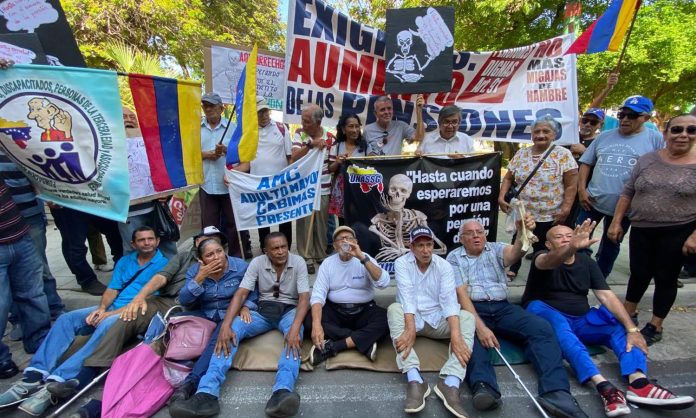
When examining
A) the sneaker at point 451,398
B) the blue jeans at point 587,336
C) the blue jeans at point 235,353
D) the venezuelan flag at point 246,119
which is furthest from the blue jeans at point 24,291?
the blue jeans at point 587,336

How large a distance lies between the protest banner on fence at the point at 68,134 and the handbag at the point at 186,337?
3.44 ft

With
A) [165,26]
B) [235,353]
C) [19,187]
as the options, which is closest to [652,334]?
[235,353]

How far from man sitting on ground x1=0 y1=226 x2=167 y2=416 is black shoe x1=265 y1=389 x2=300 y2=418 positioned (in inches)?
56.5

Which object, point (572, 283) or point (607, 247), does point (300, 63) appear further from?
point (607, 247)

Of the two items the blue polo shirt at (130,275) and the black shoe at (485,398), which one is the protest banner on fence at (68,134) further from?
the black shoe at (485,398)

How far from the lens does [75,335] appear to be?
10.4ft

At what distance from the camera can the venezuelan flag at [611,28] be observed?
3.88 m

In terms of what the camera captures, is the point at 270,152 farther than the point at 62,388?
Yes

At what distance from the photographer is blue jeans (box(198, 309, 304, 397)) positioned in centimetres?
275

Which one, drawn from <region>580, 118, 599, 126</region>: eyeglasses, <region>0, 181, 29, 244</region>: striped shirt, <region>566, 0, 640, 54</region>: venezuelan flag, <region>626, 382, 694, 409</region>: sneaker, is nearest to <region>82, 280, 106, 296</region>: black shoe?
<region>0, 181, 29, 244</region>: striped shirt

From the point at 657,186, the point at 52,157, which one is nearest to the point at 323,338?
the point at 52,157

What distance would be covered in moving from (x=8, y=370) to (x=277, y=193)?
2.62 metres

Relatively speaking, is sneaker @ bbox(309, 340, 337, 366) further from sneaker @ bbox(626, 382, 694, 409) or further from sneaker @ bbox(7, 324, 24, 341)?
sneaker @ bbox(7, 324, 24, 341)

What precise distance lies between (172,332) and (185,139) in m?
1.84
